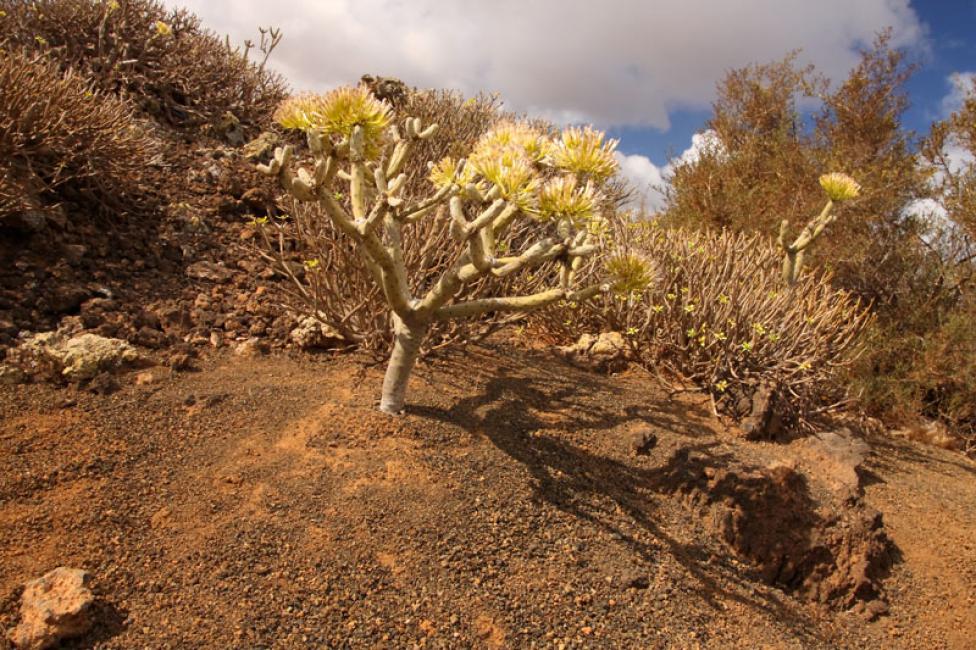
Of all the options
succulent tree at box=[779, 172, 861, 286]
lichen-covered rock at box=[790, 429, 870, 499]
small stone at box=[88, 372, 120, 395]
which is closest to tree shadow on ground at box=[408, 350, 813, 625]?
lichen-covered rock at box=[790, 429, 870, 499]

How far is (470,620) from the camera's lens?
1.90 metres

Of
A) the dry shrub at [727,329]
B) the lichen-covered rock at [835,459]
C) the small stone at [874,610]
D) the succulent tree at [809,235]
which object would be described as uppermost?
the succulent tree at [809,235]

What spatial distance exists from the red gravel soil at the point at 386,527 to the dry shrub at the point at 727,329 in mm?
815

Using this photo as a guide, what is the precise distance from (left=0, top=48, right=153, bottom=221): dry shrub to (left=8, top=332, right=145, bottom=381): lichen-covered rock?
0.99 metres

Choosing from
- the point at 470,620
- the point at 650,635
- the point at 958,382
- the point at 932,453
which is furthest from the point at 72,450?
the point at 958,382

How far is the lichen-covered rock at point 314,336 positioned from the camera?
345cm

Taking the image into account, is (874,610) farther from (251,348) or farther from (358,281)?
(251,348)

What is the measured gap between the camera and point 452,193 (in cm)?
235

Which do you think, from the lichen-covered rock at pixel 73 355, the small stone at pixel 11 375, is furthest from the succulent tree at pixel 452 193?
the small stone at pixel 11 375

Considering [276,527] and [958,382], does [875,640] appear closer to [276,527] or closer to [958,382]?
[276,527]

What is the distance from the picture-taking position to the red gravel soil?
1.84 m

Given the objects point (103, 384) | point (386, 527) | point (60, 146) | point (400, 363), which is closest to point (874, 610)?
point (386, 527)

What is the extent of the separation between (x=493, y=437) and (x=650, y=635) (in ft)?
3.39

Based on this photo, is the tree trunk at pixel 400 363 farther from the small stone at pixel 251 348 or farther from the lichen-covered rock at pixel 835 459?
the lichen-covered rock at pixel 835 459
